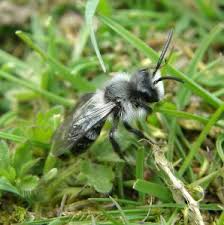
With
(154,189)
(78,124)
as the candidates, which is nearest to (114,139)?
(78,124)

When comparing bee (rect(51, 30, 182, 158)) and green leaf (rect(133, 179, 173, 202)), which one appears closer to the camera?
green leaf (rect(133, 179, 173, 202))

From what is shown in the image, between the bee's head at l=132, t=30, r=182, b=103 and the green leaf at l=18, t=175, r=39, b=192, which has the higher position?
the bee's head at l=132, t=30, r=182, b=103

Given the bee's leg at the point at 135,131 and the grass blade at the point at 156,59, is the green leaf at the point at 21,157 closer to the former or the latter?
the bee's leg at the point at 135,131

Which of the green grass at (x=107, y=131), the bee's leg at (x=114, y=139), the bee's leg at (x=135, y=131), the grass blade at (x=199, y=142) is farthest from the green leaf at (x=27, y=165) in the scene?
the grass blade at (x=199, y=142)

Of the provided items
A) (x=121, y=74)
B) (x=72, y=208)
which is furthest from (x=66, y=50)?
(x=72, y=208)

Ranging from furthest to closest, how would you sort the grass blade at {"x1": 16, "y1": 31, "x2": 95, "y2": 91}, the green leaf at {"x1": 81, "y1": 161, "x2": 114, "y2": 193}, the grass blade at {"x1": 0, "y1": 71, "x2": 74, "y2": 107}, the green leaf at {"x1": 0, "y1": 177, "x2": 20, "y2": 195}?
the grass blade at {"x1": 0, "y1": 71, "x2": 74, "y2": 107}, the grass blade at {"x1": 16, "y1": 31, "x2": 95, "y2": 91}, the green leaf at {"x1": 81, "y1": 161, "x2": 114, "y2": 193}, the green leaf at {"x1": 0, "y1": 177, "x2": 20, "y2": 195}

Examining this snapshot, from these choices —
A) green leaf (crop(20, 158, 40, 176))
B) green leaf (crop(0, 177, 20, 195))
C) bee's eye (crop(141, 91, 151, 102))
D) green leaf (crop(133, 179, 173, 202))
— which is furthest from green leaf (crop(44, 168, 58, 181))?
bee's eye (crop(141, 91, 151, 102))

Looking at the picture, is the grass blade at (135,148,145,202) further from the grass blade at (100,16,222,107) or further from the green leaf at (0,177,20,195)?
the green leaf at (0,177,20,195)

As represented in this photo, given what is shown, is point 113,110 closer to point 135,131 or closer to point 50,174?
point 135,131
